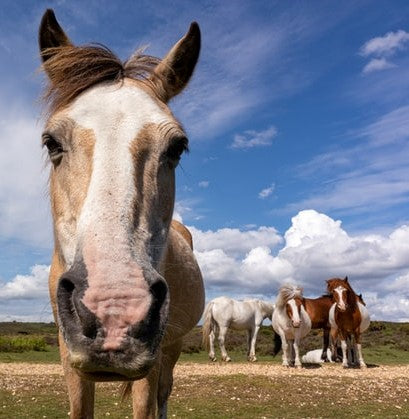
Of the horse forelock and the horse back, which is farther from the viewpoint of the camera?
the horse back

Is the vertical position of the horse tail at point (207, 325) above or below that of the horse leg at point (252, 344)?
Result: above

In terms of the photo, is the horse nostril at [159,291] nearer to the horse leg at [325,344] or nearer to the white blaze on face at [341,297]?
the white blaze on face at [341,297]

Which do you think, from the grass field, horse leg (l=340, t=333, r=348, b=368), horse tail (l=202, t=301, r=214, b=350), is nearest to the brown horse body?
horse leg (l=340, t=333, r=348, b=368)

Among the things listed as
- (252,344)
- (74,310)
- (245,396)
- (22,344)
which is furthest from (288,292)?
(22,344)

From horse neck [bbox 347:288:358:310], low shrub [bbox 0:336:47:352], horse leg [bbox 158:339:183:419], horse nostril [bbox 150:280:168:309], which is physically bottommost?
low shrub [bbox 0:336:47:352]

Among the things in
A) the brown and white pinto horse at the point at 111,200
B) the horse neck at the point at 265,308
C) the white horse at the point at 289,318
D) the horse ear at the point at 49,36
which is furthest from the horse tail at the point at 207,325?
the horse ear at the point at 49,36

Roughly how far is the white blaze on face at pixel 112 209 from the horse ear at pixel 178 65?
0.60 meters

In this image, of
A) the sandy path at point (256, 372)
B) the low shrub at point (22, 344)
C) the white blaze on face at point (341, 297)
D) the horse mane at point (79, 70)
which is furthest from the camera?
the low shrub at point (22, 344)

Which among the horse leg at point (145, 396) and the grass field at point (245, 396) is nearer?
the horse leg at point (145, 396)

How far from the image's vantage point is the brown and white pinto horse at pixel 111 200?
2.02m

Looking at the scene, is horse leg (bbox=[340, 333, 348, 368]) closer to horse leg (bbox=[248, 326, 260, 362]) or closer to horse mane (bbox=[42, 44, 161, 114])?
horse leg (bbox=[248, 326, 260, 362])

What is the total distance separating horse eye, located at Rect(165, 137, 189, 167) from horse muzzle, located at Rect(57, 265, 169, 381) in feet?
3.54

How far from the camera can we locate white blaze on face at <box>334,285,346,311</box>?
1455 cm

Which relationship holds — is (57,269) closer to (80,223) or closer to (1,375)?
(80,223)
